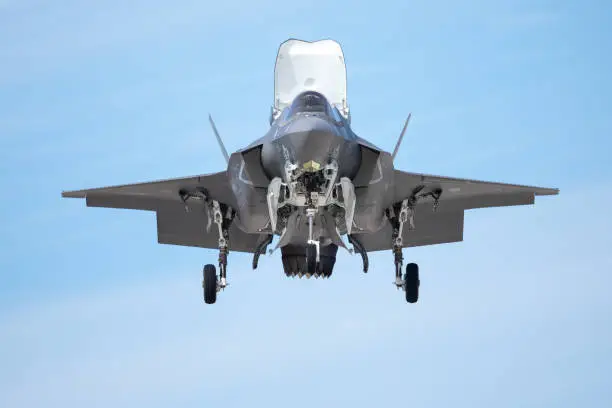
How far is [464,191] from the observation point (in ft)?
102

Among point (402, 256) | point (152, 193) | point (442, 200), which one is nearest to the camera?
point (402, 256)

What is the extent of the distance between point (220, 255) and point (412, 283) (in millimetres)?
4974

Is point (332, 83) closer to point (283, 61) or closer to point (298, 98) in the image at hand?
point (283, 61)

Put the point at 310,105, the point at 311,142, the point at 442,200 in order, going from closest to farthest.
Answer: the point at 311,142 < the point at 310,105 < the point at 442,200

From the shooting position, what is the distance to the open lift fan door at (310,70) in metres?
36.8

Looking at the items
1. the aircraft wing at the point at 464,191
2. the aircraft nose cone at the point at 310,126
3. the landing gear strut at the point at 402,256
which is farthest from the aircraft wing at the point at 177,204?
the aircraft wing at the point at 464,191

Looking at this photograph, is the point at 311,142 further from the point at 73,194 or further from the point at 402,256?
the point at 73,194

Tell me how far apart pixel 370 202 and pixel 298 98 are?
2.93m

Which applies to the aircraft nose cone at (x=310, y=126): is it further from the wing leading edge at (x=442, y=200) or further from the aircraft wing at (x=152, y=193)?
the wing leading edge at (x=442, y=200)

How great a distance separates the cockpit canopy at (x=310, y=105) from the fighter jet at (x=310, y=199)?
0.09 feet

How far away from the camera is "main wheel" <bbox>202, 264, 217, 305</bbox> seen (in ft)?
99.5

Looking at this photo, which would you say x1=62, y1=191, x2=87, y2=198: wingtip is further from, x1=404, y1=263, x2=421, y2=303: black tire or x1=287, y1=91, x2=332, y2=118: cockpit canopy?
x1=404, y1=263, x2=421, y2=303: black tire

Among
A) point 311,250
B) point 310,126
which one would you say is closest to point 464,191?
point 311,250

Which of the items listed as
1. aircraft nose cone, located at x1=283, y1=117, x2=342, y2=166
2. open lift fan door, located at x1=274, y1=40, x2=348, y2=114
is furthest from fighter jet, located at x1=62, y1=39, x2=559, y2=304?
open lift fan door, located at x1=274, y1=40, x2=348, y2=114
